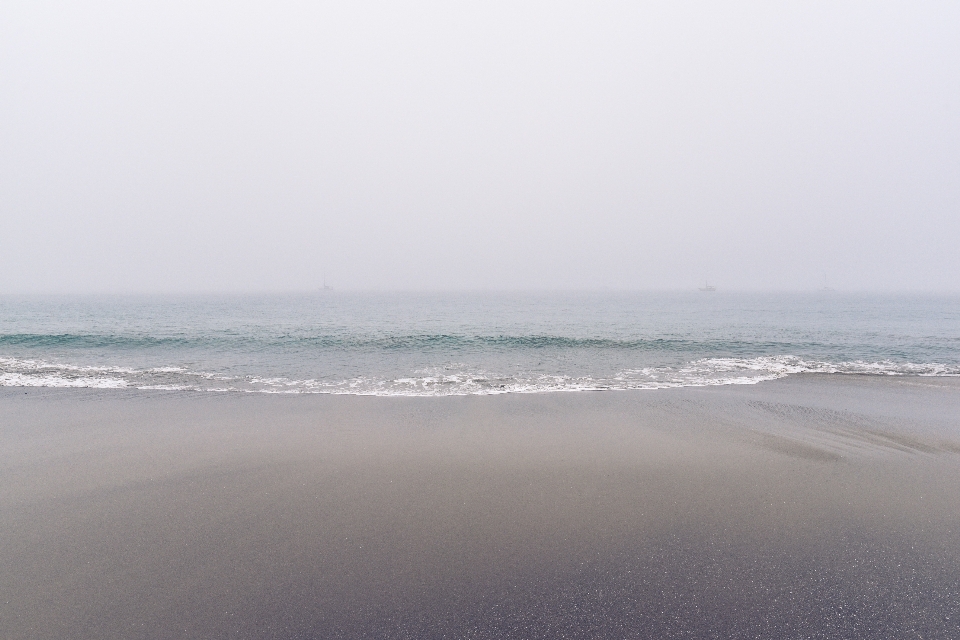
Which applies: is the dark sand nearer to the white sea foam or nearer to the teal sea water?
the white sea foam

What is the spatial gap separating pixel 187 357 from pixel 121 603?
69.3ft

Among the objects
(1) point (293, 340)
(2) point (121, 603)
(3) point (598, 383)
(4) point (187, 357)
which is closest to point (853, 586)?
(2) point (121, 603)

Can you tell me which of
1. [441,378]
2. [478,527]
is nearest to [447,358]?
[441,378]

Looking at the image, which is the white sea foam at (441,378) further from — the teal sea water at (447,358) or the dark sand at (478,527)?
the dark sand at (478,527)

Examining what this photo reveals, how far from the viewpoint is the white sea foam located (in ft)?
48.2

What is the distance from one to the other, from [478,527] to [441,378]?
1107 centimetres

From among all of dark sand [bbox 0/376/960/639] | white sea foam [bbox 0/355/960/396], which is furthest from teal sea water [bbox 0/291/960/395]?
dark sand [bbox 0/376/960/639]

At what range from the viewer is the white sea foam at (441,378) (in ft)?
48.2

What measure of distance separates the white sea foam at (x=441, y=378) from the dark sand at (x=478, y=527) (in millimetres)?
3853

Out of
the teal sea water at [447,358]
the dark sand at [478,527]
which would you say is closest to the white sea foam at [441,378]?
the teal sea water at [447,358]

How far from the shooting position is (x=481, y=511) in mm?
6266

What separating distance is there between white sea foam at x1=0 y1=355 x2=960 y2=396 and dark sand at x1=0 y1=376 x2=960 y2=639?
3853 millimetres

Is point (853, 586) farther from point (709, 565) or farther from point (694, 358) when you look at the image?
point (694, 358)

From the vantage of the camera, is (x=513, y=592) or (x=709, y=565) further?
(x=709, y=565)
